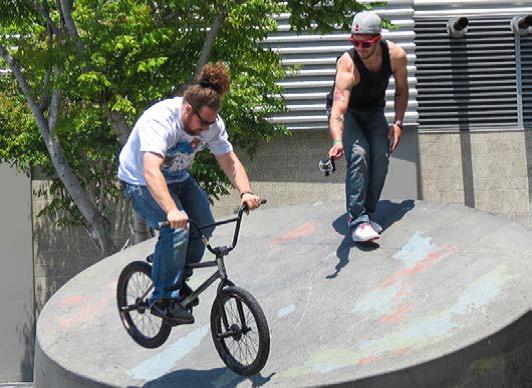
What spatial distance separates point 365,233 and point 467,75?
9948mm

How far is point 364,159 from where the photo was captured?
9203 millimetres

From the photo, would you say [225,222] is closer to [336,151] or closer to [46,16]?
[336,151]

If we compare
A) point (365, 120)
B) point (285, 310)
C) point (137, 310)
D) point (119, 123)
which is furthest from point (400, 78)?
point (119, 123)

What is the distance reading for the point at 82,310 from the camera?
9.58 m

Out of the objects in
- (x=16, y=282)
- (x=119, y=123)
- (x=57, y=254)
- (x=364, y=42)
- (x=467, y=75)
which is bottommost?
(x=16, y=282)

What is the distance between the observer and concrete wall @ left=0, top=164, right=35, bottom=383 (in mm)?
A: 18375

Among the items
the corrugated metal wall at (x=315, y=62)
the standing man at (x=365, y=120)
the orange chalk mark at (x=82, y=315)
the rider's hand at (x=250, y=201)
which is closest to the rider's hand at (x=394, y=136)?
the standing man at (x=365, y=120)

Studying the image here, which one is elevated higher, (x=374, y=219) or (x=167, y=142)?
(x=167, y=142)

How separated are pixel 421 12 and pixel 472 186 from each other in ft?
9.29

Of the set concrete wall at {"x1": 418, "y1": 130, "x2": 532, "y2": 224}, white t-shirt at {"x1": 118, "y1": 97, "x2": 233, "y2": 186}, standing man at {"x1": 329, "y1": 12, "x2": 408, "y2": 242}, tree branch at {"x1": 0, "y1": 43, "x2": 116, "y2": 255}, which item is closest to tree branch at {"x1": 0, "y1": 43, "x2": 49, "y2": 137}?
tree branch at {"x1": 0, "y1": 43, "x2": 116, "y2": 255}

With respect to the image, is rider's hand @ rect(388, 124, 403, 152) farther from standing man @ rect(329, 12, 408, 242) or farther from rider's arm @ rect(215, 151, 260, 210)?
rider's arm @ rect(215, 151, 260, 210)

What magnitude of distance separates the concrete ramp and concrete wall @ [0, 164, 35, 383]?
8.18 m

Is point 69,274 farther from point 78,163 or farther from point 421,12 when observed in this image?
point 421,12

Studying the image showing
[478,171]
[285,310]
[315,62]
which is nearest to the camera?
[285,310]
